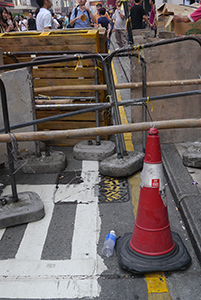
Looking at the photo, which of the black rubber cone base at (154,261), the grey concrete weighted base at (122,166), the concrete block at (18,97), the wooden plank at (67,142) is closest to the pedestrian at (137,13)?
the wooden plank at (67,142)

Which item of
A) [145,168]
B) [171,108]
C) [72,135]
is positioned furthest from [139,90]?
[145,168]

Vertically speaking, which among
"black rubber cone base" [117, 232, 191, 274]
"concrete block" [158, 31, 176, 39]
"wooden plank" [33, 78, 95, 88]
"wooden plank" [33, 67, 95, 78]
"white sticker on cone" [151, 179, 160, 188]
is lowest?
"black rubber cone base" [117, 232, 191, 274]

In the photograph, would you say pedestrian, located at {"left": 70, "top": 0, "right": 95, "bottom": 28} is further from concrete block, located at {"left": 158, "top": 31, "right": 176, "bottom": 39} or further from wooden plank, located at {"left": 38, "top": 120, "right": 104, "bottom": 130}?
wooden plank, located at {"left": 38, "top": 120, "right": 104, "bottom": 130}

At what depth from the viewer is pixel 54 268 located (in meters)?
3.02

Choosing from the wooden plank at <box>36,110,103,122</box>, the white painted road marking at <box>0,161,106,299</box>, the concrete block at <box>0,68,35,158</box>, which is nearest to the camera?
the white painted road marking at <box>0,161,106,299</box>

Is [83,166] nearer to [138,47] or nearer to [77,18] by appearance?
[138,47]

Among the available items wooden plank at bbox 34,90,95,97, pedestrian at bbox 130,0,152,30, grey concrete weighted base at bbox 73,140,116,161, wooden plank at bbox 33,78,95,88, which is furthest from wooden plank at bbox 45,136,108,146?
pedestrian at bbox 130,0,152,30

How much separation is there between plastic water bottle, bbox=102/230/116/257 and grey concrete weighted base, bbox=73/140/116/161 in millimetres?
2246

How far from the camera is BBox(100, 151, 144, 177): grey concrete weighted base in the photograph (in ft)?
15.6

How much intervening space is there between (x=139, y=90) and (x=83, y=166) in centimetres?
157

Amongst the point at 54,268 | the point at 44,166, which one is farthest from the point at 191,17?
the point at 54,268

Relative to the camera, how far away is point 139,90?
5594mm

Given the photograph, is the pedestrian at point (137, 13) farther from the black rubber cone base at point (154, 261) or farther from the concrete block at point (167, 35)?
the black rubber cone base at point (154, 261)

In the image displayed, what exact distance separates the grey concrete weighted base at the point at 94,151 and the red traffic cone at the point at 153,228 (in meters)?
2.52
